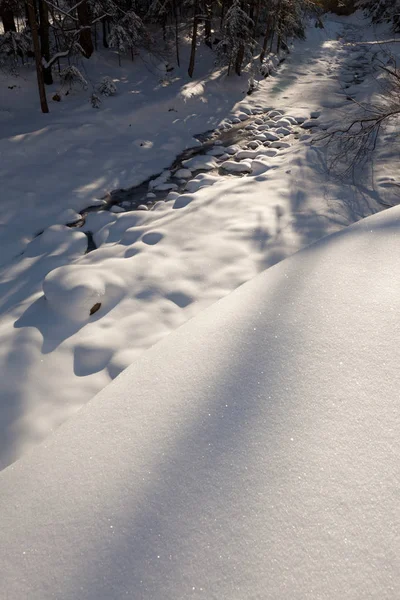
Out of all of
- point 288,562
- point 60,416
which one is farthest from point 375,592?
point 60,416

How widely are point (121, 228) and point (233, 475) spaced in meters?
4.18

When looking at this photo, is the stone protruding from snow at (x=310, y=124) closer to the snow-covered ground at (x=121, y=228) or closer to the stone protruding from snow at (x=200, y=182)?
the snow-covered ground at (x=121, y=228)

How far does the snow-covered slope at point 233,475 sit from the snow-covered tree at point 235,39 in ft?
36.8

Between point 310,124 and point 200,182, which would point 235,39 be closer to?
point 310,124

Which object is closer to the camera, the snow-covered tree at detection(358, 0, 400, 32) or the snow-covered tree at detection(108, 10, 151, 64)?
the snow-covered tree at detection(108, 10, 151, 64)

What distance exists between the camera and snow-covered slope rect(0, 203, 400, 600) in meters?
1.17

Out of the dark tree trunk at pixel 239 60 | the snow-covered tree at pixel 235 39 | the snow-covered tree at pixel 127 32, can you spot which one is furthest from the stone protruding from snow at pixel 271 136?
the snow-covered tree at pixel 127 32

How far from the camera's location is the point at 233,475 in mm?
1420

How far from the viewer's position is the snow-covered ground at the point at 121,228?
2.69 metres

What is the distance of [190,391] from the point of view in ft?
6.10

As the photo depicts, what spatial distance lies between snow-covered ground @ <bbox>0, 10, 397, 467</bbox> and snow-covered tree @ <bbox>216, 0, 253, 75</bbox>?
156 centimetres

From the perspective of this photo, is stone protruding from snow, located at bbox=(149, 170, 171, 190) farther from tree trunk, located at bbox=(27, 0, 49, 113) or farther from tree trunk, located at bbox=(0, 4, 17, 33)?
tree trunk, located at bbox=(0, 4, 17, 33)

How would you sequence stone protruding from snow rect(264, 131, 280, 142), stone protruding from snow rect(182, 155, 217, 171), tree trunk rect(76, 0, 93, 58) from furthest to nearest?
tree trunk rect(76, 0, 93, 58) < stone protruding from snow rect(264, 131, 280, 142) < stone protruding from snow rect(182, 155, 217, 171)

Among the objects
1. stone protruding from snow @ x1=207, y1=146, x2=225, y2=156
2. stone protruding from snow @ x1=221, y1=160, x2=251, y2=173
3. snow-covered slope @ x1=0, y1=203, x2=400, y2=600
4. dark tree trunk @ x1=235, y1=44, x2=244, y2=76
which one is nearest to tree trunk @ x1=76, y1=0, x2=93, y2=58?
dark tree trunk @ x1=235, y1=44, x2=244, y2=76
